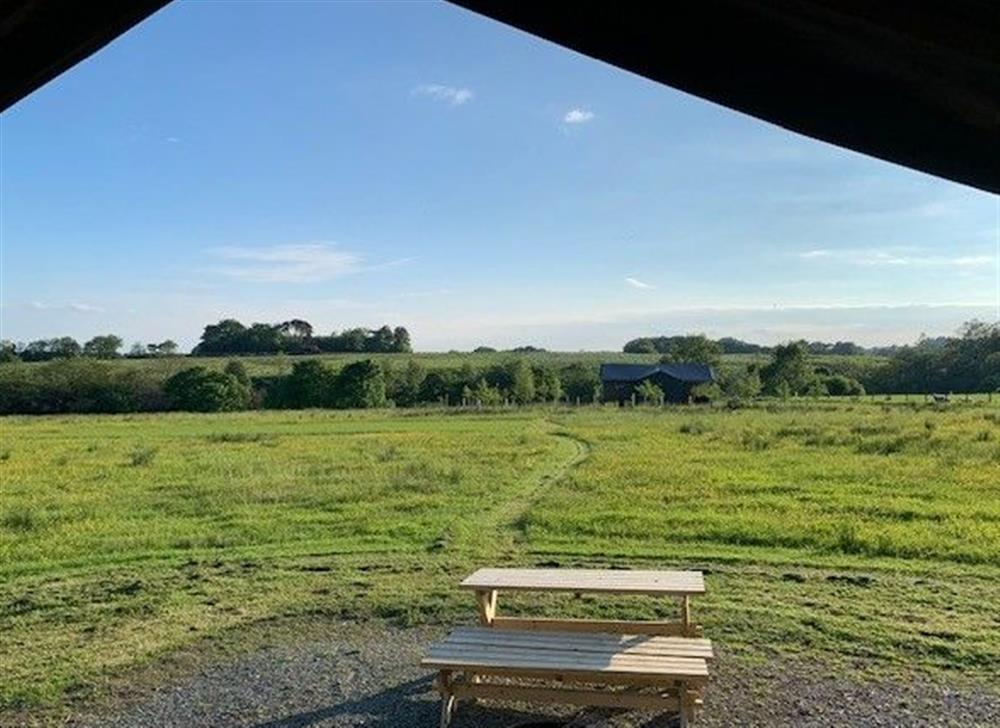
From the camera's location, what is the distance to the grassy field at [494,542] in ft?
22.3

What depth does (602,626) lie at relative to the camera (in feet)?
19.0

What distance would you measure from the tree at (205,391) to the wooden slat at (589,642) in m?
65.9

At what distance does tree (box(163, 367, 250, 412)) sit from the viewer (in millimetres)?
67562

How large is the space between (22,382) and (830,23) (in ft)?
249

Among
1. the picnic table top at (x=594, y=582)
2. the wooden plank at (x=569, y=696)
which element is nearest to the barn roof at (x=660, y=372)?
the picnic table top at (x=594, y=582)

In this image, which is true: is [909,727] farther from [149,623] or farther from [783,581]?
[149,623]

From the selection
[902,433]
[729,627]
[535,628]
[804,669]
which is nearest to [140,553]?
[535,628]

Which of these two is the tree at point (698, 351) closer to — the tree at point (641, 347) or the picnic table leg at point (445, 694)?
the tree at point (641, 347)

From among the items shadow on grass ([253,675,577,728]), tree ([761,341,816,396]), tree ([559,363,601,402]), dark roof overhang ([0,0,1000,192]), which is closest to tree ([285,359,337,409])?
tree ([559,363,601,402])

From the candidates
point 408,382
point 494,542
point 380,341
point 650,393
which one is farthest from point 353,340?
point 494,542

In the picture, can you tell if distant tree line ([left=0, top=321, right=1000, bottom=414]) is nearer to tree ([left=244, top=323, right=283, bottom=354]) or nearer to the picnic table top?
tree ([left=244, top=323, right=283, bottom=354])

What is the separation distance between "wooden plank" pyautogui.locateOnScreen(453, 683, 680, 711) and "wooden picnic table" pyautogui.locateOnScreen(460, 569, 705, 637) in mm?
767

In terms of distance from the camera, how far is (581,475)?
18.5 metres

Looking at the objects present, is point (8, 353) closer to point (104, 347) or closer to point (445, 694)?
point (104, 347)
